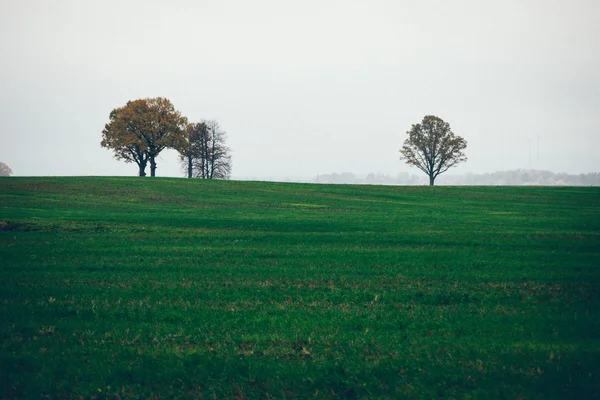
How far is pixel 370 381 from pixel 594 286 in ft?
29.6

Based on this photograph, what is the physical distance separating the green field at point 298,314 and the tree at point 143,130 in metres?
49.3

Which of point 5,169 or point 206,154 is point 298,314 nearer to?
point 206,154

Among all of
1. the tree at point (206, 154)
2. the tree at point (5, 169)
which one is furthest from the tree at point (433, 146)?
the tree at point (5, 169)

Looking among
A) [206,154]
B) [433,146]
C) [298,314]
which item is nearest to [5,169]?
[206,154]

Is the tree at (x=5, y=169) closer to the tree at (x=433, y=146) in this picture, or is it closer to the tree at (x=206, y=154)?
the tree at (x=206, y=154)

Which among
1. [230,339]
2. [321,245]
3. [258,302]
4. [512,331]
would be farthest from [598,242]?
[230,339]

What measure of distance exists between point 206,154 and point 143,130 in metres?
23.0

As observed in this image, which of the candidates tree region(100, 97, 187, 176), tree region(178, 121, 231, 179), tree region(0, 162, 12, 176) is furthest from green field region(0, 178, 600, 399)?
tree region(0, 162, 12, 176)

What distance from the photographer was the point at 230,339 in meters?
8.38

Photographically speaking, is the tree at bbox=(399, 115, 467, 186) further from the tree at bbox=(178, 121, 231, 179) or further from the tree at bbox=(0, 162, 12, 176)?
the tree at bbox=(0, 162, 12, 176)

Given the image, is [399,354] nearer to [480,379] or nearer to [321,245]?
[480,379]

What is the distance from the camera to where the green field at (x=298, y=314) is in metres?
6.91

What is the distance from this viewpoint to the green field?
6.91 m

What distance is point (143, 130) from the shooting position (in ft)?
232
